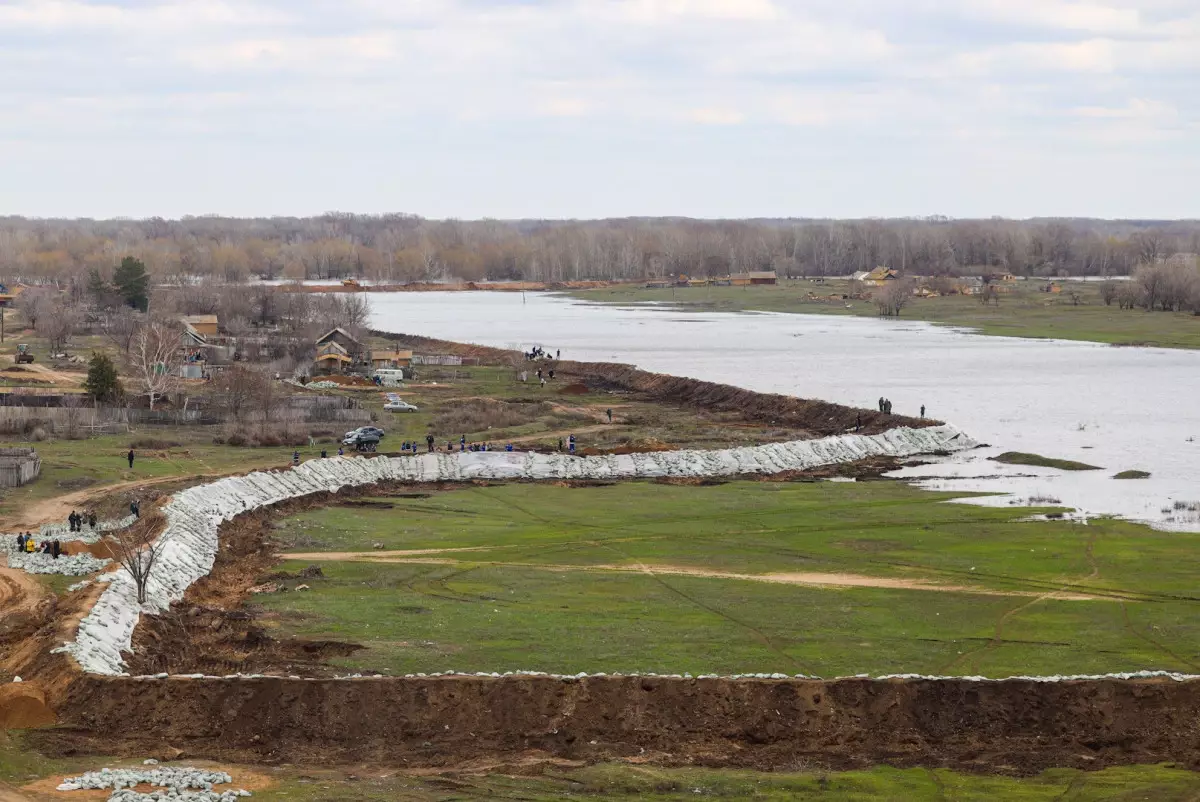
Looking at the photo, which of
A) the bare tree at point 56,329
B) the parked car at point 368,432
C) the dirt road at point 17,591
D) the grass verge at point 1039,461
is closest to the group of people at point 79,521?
the dirt road at point 17,591

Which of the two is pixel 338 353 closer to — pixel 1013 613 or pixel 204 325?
pixel 204 325

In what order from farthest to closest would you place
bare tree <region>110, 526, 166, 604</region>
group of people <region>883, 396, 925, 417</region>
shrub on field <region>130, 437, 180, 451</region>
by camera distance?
group of people <region>883, 396, 925, 417</region> → shrub on field <region>130, 437, 180, 451</region> → bare tree <region>110, 526, 166, 604</region>

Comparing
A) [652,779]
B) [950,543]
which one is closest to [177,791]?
[652,779]

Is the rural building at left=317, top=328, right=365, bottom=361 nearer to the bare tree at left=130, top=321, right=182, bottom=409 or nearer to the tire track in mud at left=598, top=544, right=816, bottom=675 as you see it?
the bare tree at left=130, top=321, right=182, bottom=409

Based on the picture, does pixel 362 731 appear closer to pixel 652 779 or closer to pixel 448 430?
pixel 652 779

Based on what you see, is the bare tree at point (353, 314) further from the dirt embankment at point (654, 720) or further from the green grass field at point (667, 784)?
the green grass field at point (667, 784)

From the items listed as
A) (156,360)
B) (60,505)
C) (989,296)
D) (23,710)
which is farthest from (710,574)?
(989,296)

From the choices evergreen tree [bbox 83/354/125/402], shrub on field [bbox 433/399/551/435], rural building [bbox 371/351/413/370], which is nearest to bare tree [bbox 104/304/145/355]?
rural building [bbox 371/351/413/370]
